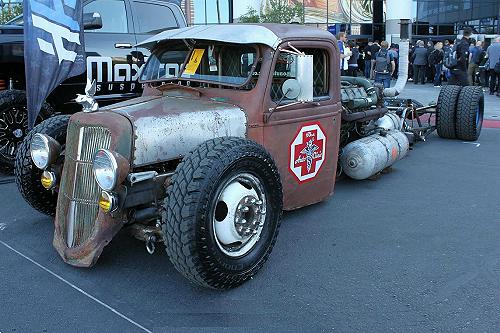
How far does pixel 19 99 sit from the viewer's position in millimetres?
6254

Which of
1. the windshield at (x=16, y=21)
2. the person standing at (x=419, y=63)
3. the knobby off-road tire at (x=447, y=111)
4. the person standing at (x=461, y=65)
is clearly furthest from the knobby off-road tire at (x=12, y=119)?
the person standing at (x=419, y=63)

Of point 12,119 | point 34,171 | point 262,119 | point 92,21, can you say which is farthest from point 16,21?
point 262,119

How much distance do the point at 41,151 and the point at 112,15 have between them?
12.6 feet

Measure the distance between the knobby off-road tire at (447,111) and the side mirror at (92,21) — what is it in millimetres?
5203

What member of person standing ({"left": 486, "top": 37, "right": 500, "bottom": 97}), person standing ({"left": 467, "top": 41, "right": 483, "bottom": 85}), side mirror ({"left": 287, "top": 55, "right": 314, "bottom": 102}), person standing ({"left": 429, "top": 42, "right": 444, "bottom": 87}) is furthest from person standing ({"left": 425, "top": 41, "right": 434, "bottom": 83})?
side mirror ({"left": 287, "top": 55, "right": 314, "bottom": 102})

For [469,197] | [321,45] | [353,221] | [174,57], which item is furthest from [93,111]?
[469,197]

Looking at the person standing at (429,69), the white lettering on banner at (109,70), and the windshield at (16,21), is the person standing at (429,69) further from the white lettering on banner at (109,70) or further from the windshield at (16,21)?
the windshield at (16,21)

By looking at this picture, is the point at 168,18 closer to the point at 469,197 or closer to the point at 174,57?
the point at 174,57

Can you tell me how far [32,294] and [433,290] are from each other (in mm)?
2662

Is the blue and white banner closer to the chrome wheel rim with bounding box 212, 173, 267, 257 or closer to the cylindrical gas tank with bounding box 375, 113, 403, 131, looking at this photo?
the chrome wheel rim with bounding box 212, 173, 267, 257

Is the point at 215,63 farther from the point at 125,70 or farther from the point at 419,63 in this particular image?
the point at 419,63

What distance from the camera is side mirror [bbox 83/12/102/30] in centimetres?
642

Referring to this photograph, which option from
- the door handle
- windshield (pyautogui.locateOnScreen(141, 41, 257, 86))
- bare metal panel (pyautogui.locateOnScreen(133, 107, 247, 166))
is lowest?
bare metal panel (pyautogui.locateOnScreen(133, 107, 247, 166))

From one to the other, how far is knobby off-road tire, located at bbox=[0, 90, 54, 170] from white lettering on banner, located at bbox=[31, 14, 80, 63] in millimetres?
733
